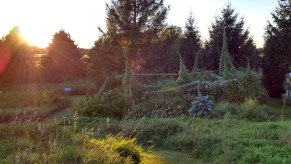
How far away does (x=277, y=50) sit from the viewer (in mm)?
20688

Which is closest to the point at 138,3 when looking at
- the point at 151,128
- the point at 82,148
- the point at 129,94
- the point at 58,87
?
the point at 58,87

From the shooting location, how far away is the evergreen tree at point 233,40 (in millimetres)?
23266

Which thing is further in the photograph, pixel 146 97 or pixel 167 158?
pixel 146 97

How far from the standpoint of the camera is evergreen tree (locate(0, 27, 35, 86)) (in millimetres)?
22625

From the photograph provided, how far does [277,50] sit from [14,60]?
1584 cm

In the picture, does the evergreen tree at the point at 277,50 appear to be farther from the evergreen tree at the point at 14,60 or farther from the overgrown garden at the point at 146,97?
the evergreen tree at the point at 14,60

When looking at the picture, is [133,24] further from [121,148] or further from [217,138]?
[121,148]

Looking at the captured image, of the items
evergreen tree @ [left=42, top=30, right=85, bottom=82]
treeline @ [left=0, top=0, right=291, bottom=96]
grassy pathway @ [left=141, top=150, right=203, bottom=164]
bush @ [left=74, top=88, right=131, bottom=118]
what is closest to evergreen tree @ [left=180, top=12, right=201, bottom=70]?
treeline @ [left=0, top=0, right=291, bottom=96]

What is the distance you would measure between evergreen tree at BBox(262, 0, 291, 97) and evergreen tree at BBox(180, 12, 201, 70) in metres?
4.96

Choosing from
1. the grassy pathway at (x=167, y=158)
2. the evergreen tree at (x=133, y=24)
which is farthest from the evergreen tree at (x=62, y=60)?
the grassy pathway at (x=167, y=158)

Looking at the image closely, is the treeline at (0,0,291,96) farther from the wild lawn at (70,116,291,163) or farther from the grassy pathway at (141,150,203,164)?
the grassy pathway at (141,150,203,164)

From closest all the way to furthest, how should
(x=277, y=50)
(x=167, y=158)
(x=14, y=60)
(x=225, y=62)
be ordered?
(x=167, y=158)
(x=225, y=62)
(x=277, y=50)
(x=14, y=60)

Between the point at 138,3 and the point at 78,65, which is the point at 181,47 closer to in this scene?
the point at 138,3

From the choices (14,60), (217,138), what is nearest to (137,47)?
(14,60)
